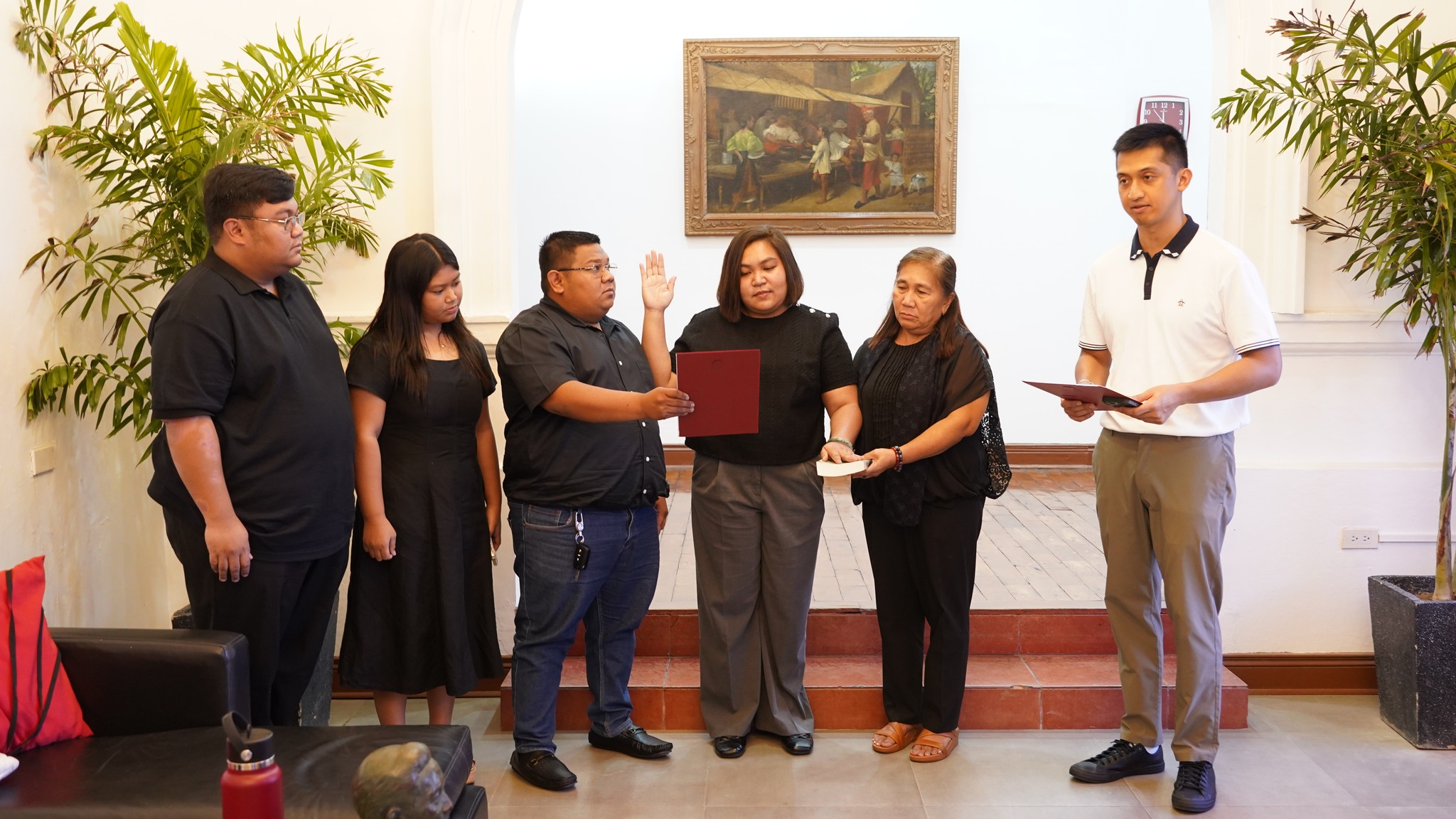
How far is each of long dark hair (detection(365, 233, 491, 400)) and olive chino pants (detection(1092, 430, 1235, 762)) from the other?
6.11 feet

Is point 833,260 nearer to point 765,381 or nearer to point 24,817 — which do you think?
point 765,381

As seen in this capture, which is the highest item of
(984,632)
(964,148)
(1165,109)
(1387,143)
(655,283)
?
(1165,109)

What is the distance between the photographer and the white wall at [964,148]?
6773 mm

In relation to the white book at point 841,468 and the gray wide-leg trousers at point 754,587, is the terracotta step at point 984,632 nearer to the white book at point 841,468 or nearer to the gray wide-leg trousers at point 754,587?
the gray wide-leg trousers at point 754,587

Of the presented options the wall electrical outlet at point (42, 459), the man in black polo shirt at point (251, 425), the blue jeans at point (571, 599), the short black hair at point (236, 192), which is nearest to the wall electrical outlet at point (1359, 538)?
the blue jeans at point (571, 599)

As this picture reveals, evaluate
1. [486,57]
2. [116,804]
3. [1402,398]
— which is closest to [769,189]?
[486,57]

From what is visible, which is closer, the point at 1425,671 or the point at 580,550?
the point at 580,550

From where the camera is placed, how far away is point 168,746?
2.41 m

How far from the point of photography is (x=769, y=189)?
269 inches

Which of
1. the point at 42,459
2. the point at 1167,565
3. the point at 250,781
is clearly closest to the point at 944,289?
the point at 1167,565

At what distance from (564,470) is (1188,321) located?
66.0 inches

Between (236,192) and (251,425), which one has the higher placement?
(236,192)

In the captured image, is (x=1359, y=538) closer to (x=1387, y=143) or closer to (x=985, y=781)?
(x=1387, y=143)

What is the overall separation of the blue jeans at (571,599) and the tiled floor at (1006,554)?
68 centimetres
